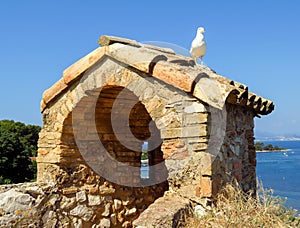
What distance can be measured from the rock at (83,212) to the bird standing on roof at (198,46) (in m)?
2.66

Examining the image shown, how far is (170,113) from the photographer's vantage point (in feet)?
13.1

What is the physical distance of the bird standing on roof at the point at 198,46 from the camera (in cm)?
498

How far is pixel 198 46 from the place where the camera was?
4.99 metres

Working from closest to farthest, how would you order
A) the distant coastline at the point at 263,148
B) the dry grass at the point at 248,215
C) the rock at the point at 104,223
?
the dry grass at the point at 248,215
the rock at the point at 104,223
the distant coastline at the point at 263,148

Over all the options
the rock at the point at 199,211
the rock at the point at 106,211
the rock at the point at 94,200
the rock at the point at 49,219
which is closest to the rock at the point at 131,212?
the rock at the point at 106,211

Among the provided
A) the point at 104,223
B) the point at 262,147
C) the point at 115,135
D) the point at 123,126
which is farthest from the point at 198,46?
the point at 262,147

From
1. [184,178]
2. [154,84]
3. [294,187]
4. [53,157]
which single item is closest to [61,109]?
[53,157]

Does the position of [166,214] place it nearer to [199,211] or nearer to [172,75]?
[199,211]

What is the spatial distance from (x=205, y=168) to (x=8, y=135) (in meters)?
15.4

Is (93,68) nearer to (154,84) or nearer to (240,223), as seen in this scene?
(154,84)

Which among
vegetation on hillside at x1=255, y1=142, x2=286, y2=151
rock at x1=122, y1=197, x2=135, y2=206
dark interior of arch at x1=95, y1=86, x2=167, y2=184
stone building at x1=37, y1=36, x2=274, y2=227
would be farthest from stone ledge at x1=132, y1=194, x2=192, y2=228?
vegetation on hillside at x1=255, y1=142, x2=286, y2=151

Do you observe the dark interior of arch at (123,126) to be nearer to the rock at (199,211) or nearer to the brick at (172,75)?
the brick at (172,75)

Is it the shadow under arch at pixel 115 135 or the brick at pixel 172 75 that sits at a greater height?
the brick at pixel 172 75

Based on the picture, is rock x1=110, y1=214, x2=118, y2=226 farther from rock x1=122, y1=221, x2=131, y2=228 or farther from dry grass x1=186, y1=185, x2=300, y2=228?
dry grass x1=186, y1=185, x2=300, y2=228
